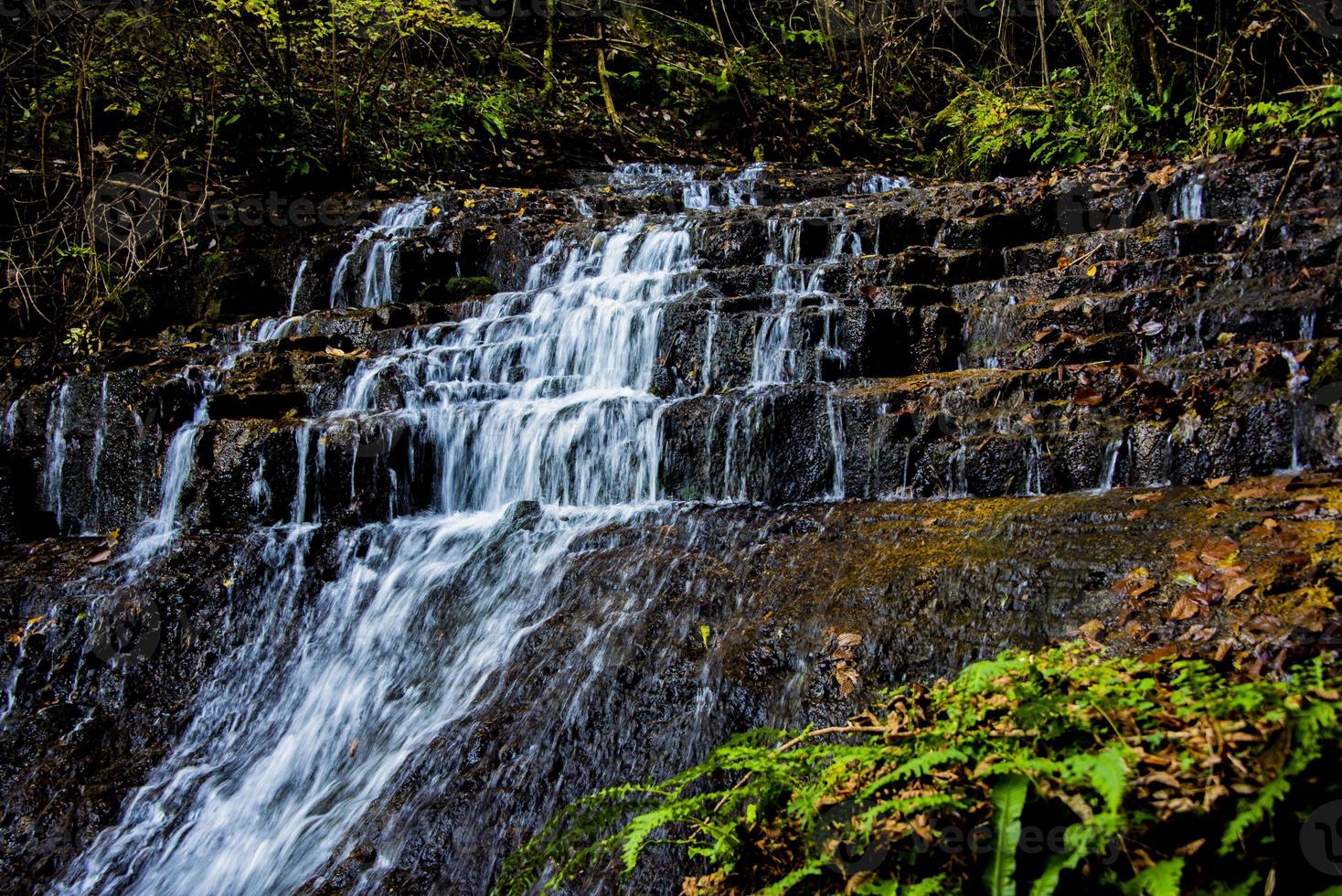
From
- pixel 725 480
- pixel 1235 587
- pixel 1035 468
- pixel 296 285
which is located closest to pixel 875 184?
pixel 725 480

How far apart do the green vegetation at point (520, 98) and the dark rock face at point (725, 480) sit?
1621 millimetres

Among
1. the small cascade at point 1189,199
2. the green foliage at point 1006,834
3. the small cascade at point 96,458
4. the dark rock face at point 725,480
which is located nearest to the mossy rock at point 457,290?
the dark rock face at point 725,480

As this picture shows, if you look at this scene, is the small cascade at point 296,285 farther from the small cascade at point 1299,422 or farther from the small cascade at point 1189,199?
the small cascade at point 1299,422

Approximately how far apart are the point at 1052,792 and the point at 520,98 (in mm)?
16477

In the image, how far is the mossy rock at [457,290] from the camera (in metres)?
10.1

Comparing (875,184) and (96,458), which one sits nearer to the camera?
(96,458)

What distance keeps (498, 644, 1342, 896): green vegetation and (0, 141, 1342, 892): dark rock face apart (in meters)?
0.86

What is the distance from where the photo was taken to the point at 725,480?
20.5 ft

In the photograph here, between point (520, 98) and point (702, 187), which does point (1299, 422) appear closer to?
point (702, 187)

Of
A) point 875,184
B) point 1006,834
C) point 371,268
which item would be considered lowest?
point 1006,834

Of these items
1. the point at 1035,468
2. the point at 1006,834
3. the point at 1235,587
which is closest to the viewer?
the point at 1006,834

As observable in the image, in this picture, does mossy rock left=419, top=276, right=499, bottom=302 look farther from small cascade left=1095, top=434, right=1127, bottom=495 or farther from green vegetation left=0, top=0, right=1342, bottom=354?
small cascade left=1095, top=434, right=1127, bottom=495

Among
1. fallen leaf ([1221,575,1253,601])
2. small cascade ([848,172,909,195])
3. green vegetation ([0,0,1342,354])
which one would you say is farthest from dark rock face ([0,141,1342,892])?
small cascade ([848,172,909,195])

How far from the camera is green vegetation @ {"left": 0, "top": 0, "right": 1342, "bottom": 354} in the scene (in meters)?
9.38
